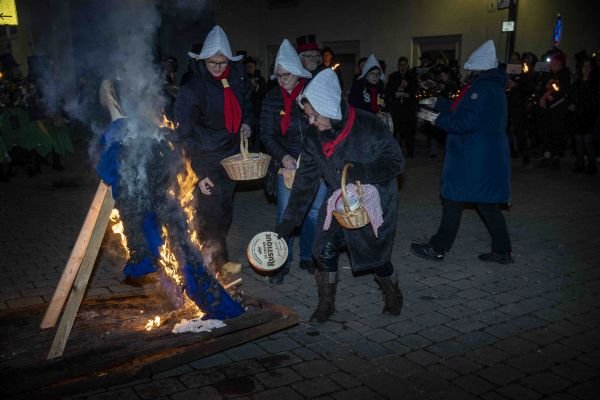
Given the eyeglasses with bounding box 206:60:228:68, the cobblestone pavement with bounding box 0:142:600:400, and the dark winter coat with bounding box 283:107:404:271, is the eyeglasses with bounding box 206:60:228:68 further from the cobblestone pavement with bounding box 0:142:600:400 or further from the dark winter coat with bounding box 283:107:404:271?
the cobblestone pavement with bounding box 0:142:600:400

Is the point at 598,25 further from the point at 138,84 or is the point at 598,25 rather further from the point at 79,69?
the point at 138,84

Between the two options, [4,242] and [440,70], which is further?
[440,70]

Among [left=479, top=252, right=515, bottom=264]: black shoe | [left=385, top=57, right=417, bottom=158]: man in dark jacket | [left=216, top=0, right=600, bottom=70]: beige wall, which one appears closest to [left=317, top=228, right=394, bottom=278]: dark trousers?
[left=479, top=252, right=515, bottom=264]: black shoe

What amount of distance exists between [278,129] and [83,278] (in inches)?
96.4

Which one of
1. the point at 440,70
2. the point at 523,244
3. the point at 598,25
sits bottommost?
the point at 523,244

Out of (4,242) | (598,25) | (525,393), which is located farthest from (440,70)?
(525,393)

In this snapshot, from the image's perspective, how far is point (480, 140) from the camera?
227 inches

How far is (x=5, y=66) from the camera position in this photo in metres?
13.6

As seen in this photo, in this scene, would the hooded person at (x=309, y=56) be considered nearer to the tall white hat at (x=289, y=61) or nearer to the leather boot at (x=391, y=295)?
the tall white hat at (x=289, y=61)

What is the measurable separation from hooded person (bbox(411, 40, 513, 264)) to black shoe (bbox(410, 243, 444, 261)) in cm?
51

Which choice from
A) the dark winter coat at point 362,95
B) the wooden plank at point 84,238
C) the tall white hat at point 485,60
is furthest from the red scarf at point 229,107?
the dark winter coat at point 362,95

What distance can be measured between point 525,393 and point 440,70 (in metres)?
10.3

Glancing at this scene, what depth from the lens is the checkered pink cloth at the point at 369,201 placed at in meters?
4.25

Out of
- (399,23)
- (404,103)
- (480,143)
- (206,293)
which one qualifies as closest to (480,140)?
(480,143)
